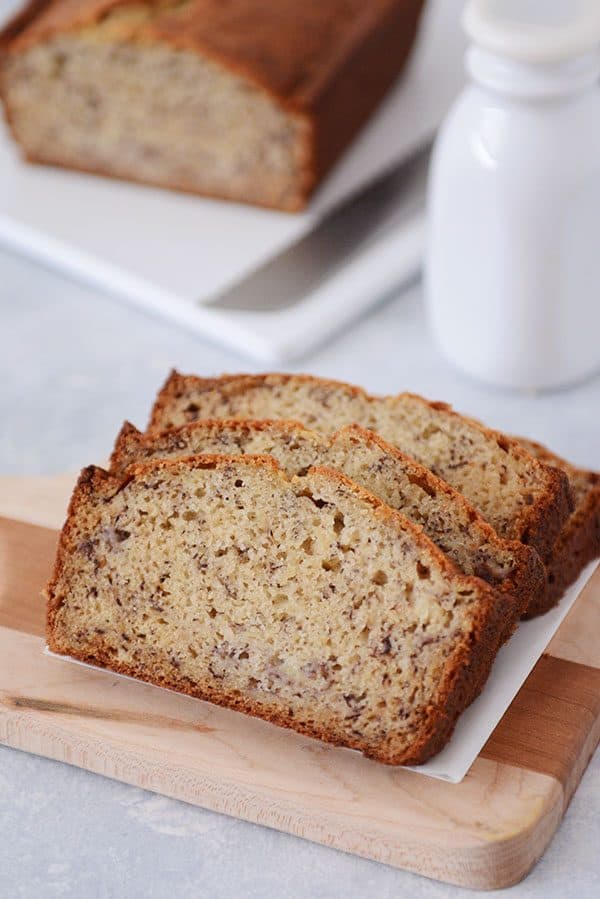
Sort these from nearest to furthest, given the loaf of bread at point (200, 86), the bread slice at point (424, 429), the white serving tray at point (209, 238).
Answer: the bread slice at point (424, 429)
the white serving tray at point (209, 238)
the loaf of bread at point (200, 86)

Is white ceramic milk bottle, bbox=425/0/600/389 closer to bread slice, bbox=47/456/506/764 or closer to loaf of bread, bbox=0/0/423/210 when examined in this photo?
loaf of bread, bbox=0/0/423/210

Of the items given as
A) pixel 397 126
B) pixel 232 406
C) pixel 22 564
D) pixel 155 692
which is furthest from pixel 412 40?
pixel 155 692

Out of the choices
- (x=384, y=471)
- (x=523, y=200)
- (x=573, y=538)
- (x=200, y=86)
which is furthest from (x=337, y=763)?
(x=200, y=86)

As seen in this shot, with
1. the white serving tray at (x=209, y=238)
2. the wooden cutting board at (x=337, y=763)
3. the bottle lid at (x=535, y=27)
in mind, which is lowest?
the white serving tray at (x=209, y=238)

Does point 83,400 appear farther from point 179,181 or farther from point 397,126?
point 397,126

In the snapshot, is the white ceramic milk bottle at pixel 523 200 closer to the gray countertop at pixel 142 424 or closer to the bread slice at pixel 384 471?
the gray countertop at pixel 142 424

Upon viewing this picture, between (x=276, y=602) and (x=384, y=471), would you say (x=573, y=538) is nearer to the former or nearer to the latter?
(x=384, y=471)

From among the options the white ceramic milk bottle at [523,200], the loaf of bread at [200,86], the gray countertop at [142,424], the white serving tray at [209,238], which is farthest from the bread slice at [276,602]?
the loaf of bread at [200,86]
